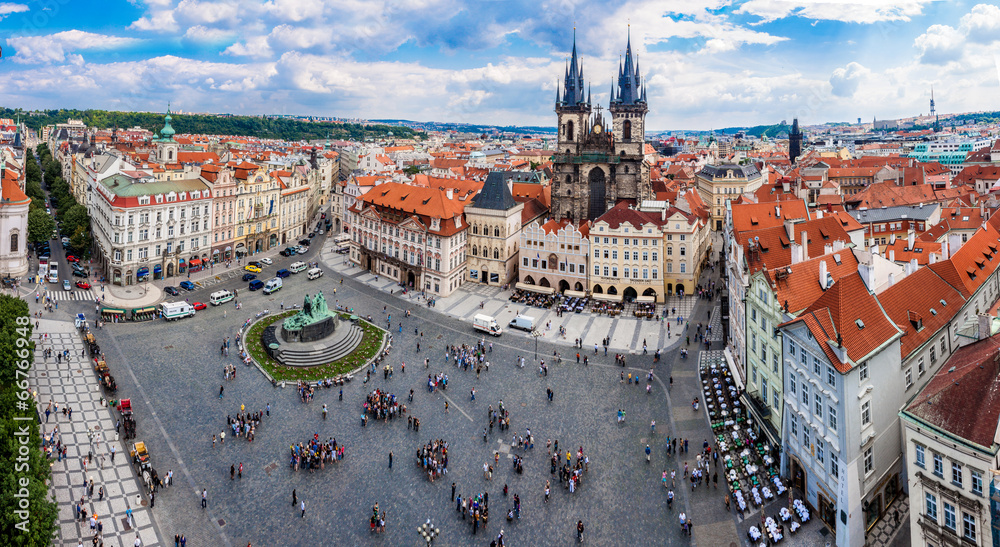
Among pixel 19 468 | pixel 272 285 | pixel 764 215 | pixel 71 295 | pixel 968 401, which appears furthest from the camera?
pixel 272 285

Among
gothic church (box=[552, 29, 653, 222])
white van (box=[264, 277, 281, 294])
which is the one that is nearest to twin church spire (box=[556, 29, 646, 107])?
gothic church (box=[552, 29, 653, 222])

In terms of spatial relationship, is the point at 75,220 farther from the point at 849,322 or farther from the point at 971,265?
the point at 971,265

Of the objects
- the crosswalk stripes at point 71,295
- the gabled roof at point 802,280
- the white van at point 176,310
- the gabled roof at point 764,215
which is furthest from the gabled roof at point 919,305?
the crosswalk stripes at point 71,295

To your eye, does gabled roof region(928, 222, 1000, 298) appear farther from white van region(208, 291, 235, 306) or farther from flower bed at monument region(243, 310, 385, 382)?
white van region(208, 291, 235, 306)

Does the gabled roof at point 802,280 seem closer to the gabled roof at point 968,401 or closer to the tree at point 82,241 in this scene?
the gabled roof at point 968,401

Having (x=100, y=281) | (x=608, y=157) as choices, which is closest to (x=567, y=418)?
(x=608, y=157)

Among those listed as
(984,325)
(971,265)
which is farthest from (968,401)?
(971,265)

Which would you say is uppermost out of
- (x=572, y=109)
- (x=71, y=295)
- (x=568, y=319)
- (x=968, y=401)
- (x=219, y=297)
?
(x=572, y=109)
